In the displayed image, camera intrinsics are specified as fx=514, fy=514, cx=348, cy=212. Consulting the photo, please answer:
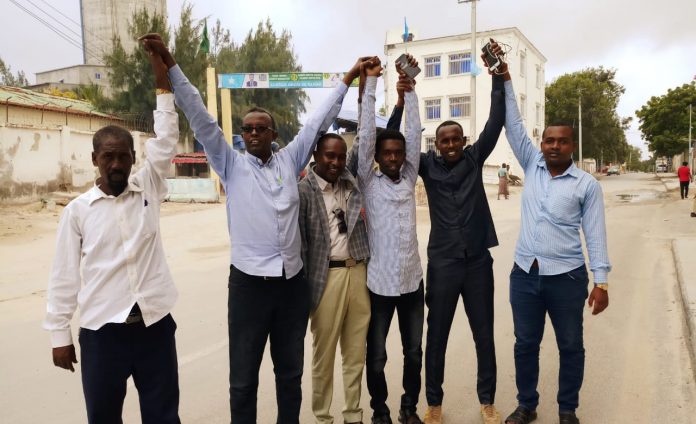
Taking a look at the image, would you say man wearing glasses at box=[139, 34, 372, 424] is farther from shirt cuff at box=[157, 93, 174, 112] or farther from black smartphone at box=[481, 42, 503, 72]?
black smartphone at box=[481, 42, 503, 72]

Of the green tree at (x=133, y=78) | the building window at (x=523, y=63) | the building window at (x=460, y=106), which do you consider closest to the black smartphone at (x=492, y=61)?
the green tree at (x=133, y=78)

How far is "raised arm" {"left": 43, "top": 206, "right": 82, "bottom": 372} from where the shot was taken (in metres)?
2.24

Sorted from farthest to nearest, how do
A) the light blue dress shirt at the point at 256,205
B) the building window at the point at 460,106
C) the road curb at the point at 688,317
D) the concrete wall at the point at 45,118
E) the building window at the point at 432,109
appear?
the building window at the point at 432,109
the building window at the point at 460,106
the concrete wall at the point at 45,118
the road curb at the point at 688,317
the light blue dress shirt at the point at 256,205

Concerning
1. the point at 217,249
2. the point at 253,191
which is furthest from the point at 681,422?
the point at 217,249

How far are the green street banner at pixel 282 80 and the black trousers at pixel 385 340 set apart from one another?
1630 cm

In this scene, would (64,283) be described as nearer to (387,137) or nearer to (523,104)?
(387,137)

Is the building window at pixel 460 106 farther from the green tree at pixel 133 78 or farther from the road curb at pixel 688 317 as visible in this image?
the road curb at pixel 688 317

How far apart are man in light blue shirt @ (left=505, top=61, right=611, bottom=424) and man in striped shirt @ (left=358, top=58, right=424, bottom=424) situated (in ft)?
2.13

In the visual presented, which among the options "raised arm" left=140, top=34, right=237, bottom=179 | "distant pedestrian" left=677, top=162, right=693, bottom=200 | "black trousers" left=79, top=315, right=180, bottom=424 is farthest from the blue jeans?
"distant pedestrian" left=677, top=162, right=693, bottom=200

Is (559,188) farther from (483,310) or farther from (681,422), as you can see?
(681,422)

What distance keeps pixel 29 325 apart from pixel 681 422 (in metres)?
5.67

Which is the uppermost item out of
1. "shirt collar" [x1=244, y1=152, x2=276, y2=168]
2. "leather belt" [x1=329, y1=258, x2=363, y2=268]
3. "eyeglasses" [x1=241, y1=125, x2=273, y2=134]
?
"eyeglasses" [x1=241, y1=125, x2=273, y2=134]

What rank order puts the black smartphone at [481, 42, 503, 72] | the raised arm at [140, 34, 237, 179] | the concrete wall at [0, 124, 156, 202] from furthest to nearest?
the concrete wall at [0, 124, 156, 202] < the black smartphone at [481, 42, 503, 72] < the raised arm at [140, 34, 237, 179]

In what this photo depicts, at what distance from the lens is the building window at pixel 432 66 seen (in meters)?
31.5
